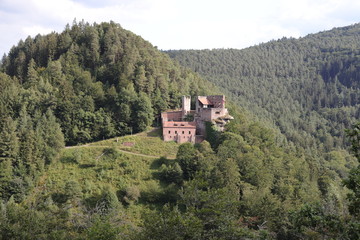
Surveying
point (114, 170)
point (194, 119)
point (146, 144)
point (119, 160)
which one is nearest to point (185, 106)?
point (194, 119)

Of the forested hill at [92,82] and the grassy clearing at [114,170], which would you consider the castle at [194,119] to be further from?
the forested hill at [92,82]

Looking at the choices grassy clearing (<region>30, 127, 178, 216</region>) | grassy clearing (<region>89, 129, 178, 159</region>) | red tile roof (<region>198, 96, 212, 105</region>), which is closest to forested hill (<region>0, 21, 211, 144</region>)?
grassy clearing (<region>89, 129, 178, 159</region>)

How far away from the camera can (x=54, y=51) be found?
79.6 metres

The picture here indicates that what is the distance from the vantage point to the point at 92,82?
229 feet

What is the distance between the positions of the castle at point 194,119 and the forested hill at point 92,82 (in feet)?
16.0

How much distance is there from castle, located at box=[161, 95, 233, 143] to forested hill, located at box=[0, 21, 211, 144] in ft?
16.0

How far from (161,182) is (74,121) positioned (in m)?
23.3

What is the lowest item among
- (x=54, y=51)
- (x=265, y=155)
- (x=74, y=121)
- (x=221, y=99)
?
(x=265, y=155)

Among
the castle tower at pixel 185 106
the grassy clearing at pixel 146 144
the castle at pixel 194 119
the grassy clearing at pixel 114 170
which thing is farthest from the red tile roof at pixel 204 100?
the grassy clearing at pixel 114 170

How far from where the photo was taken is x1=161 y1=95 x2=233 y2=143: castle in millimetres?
59875

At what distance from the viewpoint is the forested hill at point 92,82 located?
205 feet

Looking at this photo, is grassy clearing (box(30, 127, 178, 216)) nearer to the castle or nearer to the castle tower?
the castle

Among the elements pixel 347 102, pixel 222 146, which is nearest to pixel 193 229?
pixel 222 146

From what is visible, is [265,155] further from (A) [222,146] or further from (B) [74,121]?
(B) [74,121]
